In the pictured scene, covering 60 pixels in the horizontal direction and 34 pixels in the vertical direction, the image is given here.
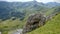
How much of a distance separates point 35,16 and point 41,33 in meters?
21.2

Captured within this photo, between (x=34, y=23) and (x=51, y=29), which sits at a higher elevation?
(x=34, y=23)

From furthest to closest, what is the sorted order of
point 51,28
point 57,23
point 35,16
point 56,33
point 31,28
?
1. point 35,16
2. point 31,28
3. point 57,23
4. point 51,28
5. point 56,33

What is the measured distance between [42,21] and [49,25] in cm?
1073

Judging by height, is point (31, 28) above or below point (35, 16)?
below

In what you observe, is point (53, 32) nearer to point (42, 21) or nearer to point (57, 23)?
point (57, 23)

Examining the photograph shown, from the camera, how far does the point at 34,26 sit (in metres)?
65.8

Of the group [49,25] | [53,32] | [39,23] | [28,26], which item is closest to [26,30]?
[28,26]

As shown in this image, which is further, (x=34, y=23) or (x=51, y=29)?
(x=34, y=23)

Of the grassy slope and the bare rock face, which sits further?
the bare rock face

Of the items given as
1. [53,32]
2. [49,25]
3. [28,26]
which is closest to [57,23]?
[49,25]

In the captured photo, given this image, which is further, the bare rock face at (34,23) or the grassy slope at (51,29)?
the bare rock face at (34,23)

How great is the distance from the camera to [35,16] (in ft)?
232

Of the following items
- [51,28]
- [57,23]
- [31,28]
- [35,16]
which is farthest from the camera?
[35,16]

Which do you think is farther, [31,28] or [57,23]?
[31,28]
